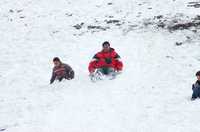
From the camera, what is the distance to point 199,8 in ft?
73.0

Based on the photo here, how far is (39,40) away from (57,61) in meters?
6.22

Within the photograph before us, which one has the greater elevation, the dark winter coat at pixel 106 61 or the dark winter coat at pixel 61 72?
the dark winter coat at pixel 106 61

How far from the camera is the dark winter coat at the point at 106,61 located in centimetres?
1577

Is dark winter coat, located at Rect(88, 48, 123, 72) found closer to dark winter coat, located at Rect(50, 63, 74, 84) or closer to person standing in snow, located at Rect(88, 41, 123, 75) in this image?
person standing in snow, located at Rect(88, 41, 123, 75)

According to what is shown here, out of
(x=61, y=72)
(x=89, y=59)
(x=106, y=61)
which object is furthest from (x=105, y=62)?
(x=89, y=59)

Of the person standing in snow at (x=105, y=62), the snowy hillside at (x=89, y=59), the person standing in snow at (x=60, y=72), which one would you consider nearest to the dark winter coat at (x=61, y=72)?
the person standing in snow at (x=60, y=72)

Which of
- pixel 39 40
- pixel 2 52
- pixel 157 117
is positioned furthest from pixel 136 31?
pixel 157 117

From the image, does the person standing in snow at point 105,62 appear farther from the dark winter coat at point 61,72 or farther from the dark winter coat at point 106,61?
the dark winter coat at point 61,72

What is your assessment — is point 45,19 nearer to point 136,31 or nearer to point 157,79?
point 136,31

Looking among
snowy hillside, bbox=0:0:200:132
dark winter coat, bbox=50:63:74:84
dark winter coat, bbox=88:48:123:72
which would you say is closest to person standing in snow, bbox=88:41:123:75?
dark winter coat, bbox=88:48:123:72

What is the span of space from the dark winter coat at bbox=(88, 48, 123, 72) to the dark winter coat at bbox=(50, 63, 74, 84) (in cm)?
70

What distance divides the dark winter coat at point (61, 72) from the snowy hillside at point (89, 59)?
0.32 metres

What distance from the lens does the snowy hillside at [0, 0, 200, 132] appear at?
460 inches

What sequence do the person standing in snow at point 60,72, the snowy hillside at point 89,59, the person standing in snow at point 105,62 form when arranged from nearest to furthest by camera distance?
the snowy hillside at point 89,59 → the person standing in snow at point 60,72 → the person standing in snow at point 105,62
